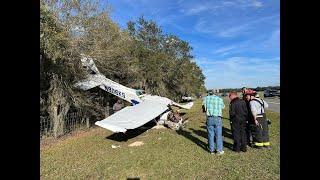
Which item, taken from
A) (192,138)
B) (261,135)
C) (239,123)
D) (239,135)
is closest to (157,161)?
(239,135)

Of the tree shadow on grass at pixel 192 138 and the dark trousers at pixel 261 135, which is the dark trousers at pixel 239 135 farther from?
the tree shadow on grass at pixel 192 138

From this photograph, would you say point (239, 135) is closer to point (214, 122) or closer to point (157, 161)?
point (214, 122)

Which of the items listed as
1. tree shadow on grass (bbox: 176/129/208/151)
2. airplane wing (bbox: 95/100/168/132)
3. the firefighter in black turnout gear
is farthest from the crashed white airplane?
the firefighter in black turnout gear

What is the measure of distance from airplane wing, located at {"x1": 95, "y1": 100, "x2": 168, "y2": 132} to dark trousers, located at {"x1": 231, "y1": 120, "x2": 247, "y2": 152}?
4.71 metres

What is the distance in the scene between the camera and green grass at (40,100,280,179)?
8391mm

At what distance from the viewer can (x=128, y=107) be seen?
17.9m

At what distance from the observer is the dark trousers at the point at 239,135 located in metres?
10.7

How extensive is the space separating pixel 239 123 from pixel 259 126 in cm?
75

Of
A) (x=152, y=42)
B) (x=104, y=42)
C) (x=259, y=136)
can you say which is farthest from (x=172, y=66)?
(x=259, y=136)

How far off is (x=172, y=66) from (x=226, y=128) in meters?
28.7

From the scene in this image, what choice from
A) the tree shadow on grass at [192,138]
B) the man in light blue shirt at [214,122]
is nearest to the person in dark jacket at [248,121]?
the man in light blue shirt at [214,122]
